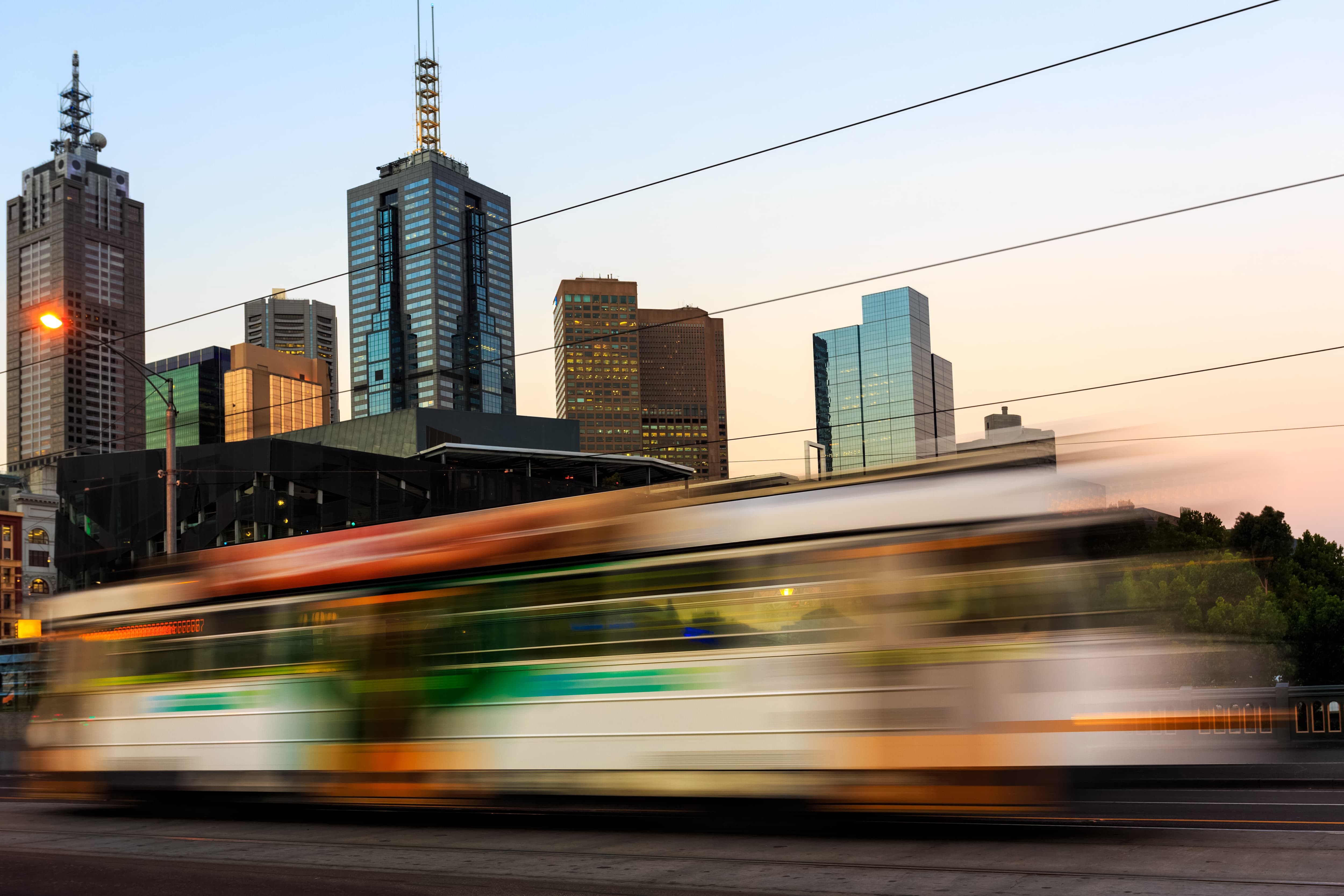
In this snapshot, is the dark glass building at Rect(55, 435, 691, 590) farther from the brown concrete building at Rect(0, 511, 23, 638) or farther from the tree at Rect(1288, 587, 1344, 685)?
the brown concrete building at Rect(0, 511, 23, 638)

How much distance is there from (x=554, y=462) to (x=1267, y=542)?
127 ft

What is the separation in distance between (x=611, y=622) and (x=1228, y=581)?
32.1 metres

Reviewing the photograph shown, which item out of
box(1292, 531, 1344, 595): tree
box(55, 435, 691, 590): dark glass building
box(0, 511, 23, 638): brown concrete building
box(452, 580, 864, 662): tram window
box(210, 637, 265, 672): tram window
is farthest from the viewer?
box(0, 511, 23, 638): brown concrete building

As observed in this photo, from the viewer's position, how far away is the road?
7.79 metres

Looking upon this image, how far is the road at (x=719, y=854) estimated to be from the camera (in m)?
7.79

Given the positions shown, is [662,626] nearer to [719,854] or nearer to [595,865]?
[719,854]

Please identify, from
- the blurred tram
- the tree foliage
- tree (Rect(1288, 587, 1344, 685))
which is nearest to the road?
Result: the blurred tram

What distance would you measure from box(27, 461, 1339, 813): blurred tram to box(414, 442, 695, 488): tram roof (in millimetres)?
49619

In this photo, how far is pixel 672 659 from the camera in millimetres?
10164

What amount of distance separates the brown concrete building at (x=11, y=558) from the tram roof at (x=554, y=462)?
66558mm

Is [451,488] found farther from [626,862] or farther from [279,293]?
[626,862]

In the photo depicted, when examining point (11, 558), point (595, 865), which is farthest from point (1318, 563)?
point (11, 558)

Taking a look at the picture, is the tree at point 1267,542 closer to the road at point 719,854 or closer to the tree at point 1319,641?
the tree at point 1319,641

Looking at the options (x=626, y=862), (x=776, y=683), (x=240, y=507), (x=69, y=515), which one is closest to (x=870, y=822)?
(x=776, y=683)
